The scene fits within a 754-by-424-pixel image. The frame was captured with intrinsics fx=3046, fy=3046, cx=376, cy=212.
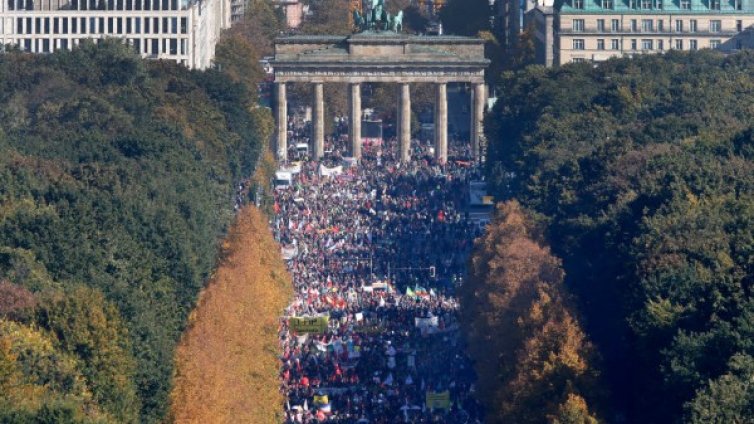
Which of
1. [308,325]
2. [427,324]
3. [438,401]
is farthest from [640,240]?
[308,325]

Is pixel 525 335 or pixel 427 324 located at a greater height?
pixel 525 335

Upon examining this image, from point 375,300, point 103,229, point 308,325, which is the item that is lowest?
point 308,325

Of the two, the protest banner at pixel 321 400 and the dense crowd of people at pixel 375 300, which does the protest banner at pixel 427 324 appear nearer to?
the dense crowd of people at pixel 375 300

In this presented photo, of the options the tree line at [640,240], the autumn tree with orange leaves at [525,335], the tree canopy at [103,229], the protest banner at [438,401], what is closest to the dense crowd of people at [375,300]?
the protest banner at [438,401]

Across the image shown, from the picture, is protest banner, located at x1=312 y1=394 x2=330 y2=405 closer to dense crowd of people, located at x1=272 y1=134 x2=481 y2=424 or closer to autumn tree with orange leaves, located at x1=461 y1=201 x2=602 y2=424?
dense crowd of people, located at x1=272 y1=134 x2=481 y2=424

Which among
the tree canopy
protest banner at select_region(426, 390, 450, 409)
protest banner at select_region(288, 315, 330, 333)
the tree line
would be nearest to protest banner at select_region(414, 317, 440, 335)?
the tree line

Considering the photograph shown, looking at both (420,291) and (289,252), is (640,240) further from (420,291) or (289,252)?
(289,252)
